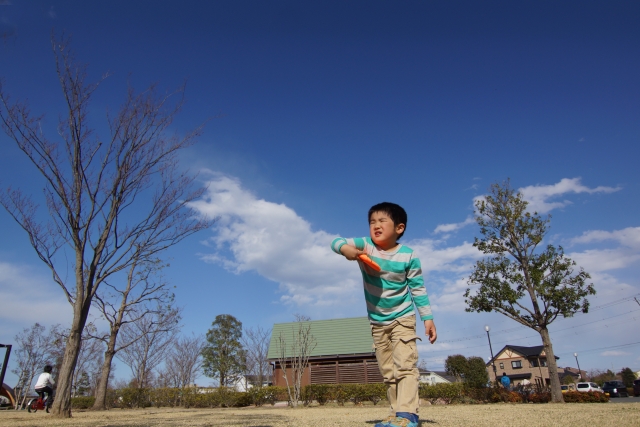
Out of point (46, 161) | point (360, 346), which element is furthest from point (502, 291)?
point (46, 161)

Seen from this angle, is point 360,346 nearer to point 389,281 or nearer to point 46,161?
point 46,161

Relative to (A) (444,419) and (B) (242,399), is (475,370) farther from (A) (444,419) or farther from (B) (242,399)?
(A) (444,419)

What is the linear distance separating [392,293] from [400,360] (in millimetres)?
530

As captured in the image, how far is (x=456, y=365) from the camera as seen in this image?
139 feet

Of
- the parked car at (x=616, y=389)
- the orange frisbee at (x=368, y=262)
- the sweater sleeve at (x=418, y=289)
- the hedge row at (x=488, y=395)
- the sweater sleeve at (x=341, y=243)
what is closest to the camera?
the orange frisbee at (x=368, y=262)

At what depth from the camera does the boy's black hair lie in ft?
11.0

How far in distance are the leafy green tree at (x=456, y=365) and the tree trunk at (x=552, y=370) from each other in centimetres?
2881

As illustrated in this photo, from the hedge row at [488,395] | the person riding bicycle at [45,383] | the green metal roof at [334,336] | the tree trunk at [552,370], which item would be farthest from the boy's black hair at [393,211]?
the green metal roof at [334,336]

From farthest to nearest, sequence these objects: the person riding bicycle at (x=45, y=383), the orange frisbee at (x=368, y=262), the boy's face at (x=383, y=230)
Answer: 1. the person riding bicycle at (x=45, y=383)
2. the boy's face at (x=383, y=230)
3. the orange frisbee at (x=368, y=262)

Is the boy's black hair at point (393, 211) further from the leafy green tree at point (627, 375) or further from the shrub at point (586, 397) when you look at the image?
the leafy green tree at point (627, 375)

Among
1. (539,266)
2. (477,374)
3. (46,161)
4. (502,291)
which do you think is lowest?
(477,374)

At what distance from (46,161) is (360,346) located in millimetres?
19161

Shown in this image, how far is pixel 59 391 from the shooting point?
787cm

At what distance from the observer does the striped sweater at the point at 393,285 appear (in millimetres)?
3139
